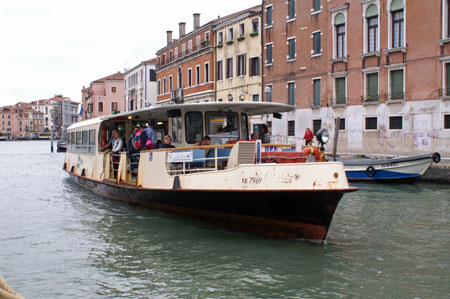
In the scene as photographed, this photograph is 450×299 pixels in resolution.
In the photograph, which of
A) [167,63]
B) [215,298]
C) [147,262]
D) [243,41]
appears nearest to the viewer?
[215,298]

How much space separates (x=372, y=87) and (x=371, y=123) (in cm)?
193

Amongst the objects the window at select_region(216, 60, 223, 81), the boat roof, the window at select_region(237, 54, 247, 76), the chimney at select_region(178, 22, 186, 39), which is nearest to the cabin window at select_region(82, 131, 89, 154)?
the boat roof

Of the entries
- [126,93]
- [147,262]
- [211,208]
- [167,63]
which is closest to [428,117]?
[211,208]

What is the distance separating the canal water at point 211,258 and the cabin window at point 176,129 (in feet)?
5.89

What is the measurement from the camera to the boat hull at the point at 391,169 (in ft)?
66.6

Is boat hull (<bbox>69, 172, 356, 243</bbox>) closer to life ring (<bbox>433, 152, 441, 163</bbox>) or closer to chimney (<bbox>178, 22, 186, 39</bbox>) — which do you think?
life ring (<bbox>433, 152, 441, 163</bbox>)

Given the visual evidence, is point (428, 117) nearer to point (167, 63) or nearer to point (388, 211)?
point (388, 211)

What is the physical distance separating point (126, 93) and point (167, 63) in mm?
21698

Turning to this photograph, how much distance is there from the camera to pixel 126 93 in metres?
71.9

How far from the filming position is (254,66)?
37438mm

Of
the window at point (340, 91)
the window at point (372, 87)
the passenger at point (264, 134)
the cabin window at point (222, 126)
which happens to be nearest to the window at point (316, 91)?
the window at point (340, 91)

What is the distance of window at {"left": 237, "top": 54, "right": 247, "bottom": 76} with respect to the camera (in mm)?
38312

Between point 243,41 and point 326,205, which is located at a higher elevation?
point 243,41

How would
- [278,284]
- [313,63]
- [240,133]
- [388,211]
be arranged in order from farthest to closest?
[313,63], [388,211], [240,133], [278,284]
